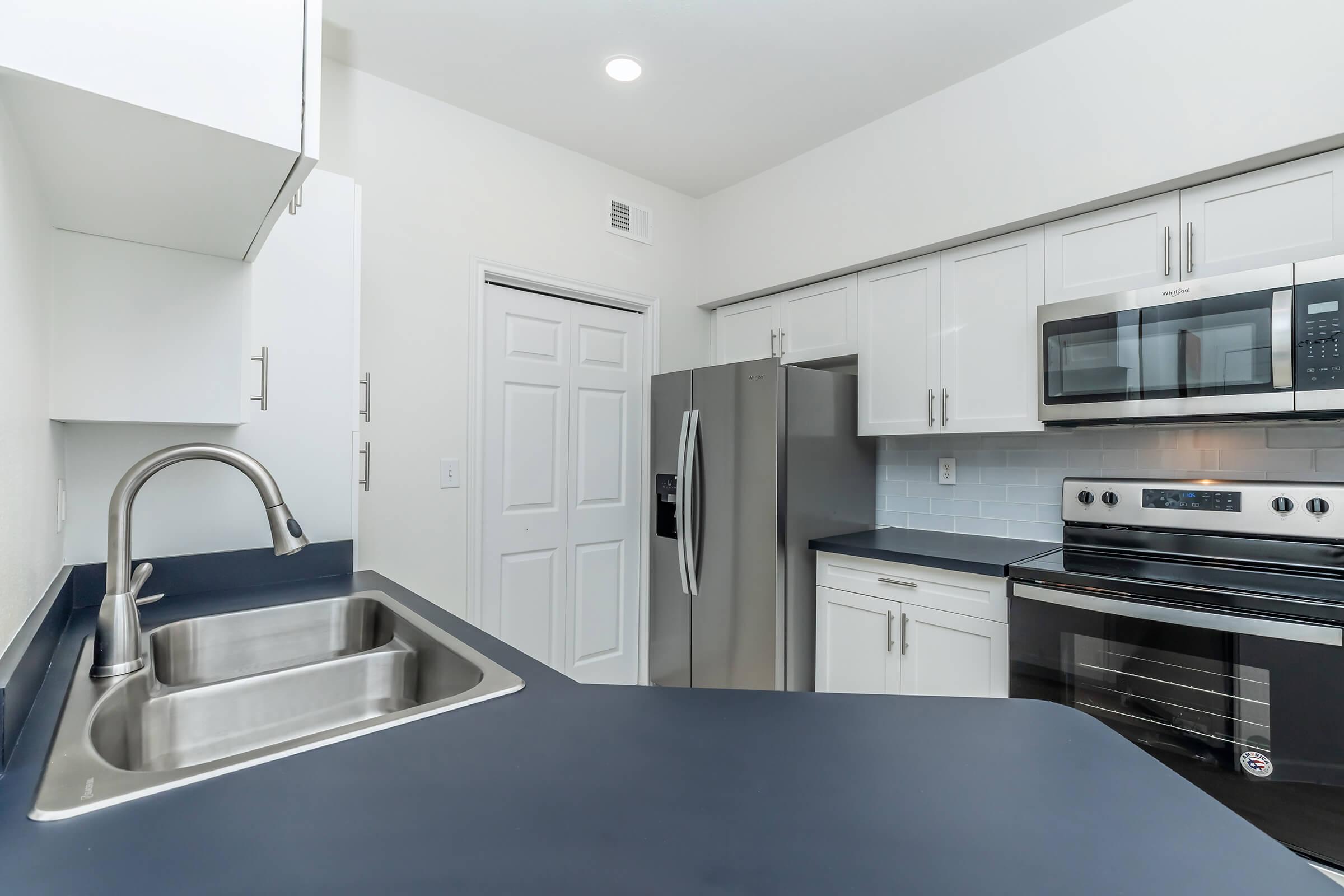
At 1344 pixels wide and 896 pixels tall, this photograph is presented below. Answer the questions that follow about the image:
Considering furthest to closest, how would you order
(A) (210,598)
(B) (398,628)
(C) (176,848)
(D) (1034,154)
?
(D) (1034,154) → (A) (210,598) → (B) (398,628) → (C) (176,848)

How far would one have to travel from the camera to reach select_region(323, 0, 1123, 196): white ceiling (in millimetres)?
2039

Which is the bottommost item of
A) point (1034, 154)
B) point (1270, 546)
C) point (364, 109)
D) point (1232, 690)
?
point (1232, 690)

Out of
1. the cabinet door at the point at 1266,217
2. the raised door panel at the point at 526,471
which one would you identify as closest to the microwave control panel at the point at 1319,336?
the cabinet door at the point at 1266,217

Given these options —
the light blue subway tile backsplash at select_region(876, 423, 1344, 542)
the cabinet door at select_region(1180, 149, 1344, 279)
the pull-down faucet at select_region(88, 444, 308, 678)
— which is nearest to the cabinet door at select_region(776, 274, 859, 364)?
the light blue subway tile backsplash at select_region(876, 423, 1344, 542)

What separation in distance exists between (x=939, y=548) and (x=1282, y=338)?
1.13 m

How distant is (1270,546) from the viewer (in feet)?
5.97

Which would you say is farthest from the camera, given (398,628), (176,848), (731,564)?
(731,564)

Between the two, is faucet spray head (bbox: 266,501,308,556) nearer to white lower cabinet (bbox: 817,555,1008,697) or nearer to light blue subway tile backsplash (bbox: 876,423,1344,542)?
white lower cabinet (bbox: 817,555,1008,697)

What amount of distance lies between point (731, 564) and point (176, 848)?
7.26 feet

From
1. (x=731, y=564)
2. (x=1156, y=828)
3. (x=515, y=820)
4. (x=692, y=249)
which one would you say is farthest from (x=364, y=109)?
(x=1156, y=828)

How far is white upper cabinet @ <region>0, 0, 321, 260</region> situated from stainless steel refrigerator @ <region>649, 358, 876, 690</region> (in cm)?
185

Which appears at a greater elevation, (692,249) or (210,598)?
(692,249)

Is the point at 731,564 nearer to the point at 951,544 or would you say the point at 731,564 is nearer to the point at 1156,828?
the point at 951,544

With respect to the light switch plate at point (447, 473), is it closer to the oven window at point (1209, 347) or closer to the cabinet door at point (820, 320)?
the cabinet door at point (820, 320)
